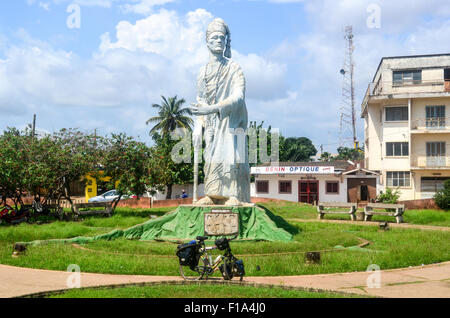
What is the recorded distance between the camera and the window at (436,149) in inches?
1239

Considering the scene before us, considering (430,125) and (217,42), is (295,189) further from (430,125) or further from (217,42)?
(217,42)

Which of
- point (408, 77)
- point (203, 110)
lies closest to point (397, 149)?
point (408, 77)

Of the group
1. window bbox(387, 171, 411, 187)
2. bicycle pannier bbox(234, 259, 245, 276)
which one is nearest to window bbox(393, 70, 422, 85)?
window bbox(387, 171, 411, 187)

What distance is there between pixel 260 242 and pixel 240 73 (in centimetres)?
540

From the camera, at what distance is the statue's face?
48.6 ft

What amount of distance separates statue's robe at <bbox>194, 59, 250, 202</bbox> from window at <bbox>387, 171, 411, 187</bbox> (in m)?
20.6

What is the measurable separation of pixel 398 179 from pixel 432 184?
2119 millimetres

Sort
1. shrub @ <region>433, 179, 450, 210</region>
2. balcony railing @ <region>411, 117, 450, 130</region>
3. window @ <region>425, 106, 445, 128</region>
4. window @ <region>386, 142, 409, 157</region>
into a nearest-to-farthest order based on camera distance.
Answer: shrub @ <region>433, 179, 450, 210</region> → balcony railing @ <region>411, 117, 450, 130</region> → window @ <region>425, 106, 445, 128</region> → window @ <region>386, 142, 409, 157</region>

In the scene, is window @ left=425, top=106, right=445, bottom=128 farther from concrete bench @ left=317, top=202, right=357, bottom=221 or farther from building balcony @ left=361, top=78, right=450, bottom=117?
concrete bench @ left=317, top=202, right=357, bottom=221

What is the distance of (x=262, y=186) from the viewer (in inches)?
1455
